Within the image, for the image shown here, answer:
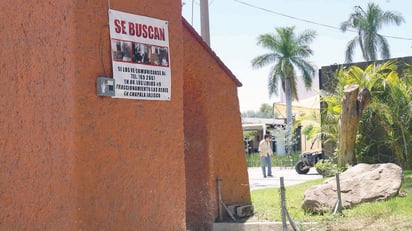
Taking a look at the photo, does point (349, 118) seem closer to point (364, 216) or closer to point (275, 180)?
point (364, 216)

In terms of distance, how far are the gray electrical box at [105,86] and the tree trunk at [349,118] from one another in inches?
353

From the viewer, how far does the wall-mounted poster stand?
6.01 metres

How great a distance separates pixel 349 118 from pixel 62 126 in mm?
9953

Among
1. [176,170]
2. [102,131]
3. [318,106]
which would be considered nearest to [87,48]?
[102,131]

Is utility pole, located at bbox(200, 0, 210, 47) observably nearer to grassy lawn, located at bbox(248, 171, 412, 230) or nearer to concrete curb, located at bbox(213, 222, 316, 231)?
grassy lawn, located at bbox(248, 171, 412, 230)

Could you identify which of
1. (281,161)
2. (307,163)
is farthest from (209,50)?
(281,161)

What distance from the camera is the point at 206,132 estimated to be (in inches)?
385

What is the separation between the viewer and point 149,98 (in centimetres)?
634

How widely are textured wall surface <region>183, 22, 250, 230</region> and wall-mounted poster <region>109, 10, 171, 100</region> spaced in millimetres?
2849

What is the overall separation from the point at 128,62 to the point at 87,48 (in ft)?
1.58

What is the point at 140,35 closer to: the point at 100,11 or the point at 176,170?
the point at 100,11

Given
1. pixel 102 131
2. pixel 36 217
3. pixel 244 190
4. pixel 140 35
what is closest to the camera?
pixel 36 217

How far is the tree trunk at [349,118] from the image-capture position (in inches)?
549

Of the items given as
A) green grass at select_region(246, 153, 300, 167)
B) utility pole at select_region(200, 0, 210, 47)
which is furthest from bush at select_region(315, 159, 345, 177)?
green grass at select_region(246, 153, 300, 167)
